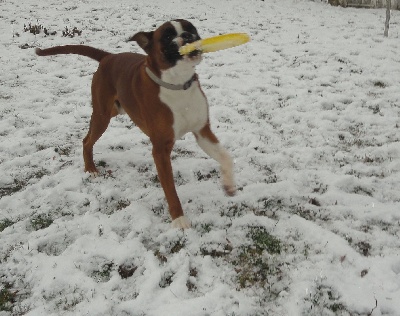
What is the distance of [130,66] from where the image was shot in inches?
147

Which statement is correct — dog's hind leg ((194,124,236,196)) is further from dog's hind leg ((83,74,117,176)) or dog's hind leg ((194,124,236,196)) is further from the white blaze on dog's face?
dog's hind leg ((83,74,117,176))

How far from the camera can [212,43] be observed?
287 cm

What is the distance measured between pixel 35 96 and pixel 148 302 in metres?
4.57

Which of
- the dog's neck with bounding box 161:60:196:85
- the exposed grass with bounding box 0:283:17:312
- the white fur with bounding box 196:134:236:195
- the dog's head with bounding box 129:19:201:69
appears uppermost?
the dog's head with bounding box 129:19:201:69

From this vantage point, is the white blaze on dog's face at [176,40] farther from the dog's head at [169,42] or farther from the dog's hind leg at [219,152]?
the dog's hind leg at [219,152]

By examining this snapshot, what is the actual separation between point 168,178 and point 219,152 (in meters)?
0.51

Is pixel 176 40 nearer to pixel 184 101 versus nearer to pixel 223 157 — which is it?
pixel 184 101

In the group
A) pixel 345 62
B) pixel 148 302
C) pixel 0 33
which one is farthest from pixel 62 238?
pixel 0 33

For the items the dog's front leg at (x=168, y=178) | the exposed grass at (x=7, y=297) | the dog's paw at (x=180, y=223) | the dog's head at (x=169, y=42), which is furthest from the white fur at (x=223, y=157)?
the exposed grass at (x=7, y=297)

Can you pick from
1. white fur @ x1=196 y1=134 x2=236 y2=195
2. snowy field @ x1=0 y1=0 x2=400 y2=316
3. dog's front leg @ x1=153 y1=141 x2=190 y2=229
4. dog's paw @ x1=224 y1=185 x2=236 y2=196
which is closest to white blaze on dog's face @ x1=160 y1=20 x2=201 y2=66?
dog's front leg @ x1=153 y1=141 x2=190 y2=229

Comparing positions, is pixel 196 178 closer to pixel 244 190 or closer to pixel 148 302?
pixel 244 190

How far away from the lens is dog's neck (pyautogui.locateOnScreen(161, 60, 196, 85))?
2.99 meters

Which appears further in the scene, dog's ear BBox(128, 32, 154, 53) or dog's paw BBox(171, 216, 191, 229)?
dog's paw BBox(171, 216, 191, 229)

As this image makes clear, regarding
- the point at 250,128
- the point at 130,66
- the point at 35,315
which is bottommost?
the point at 35,315
